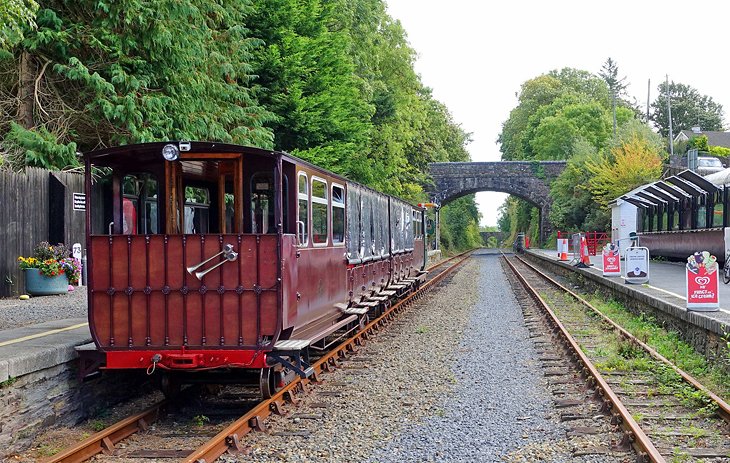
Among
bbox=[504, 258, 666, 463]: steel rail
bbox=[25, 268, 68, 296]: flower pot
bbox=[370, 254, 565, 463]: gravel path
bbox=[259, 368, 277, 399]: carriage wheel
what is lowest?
bbox=[370, 254, 565, 463]: gravel path

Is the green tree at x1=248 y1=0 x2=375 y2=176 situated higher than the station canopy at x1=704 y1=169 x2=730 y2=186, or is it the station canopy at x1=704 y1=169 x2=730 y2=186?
the green tree at x1=248 y1=0 x2=375 y2=176

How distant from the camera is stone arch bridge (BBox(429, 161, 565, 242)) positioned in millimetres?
60844

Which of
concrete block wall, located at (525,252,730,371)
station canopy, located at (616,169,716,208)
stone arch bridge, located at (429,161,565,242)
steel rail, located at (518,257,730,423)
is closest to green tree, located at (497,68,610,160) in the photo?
stone arch bridge, located at (429,161,565,242)

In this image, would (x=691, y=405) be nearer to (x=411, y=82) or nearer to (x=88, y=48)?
(x=88, y=48)

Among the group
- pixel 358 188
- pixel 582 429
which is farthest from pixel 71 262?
pixel 582 429

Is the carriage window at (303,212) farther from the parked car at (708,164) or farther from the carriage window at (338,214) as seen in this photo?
the parked car at (708,164)

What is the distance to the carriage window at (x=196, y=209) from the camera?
8.37 metres

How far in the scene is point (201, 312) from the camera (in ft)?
24.4

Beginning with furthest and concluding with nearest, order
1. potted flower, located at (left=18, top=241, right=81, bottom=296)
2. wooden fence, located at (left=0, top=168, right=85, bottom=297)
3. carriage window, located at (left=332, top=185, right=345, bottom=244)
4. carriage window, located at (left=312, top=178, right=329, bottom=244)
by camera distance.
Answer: potted flower, located at (left=18, top=241, right=81, bottom=296)
wooden fence, located at (left=0, top=168, right=85, bottom=297)
carriage window, located at (left=332, top=185, right=345, bottom=244)
carriage window, located at (left=312, top=178, right=329, bottom=244)

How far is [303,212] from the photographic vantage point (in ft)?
27.4

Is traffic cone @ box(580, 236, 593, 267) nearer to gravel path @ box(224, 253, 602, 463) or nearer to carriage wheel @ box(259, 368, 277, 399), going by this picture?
gravel path @ box(224, 253, 602, 463)

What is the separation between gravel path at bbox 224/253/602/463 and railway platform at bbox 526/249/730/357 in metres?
2.28

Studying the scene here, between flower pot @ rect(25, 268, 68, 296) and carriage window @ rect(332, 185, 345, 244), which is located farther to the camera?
flower pot @ rect(25, 268, 68, 296)

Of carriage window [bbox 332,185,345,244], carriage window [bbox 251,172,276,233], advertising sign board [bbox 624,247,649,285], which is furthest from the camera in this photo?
advertising sign board [bbox 624,247,649,285]
